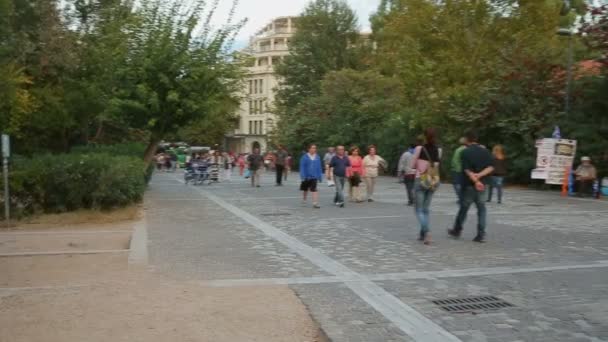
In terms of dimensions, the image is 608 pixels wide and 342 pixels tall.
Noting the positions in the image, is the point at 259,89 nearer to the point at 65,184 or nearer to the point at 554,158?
the point at 554,158

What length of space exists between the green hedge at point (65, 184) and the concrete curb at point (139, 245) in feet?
5.52

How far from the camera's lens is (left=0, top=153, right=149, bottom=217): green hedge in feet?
48.2

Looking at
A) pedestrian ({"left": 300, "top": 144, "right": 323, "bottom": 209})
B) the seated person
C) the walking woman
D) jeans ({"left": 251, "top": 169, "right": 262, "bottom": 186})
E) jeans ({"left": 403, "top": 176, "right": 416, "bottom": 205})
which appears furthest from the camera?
jeans ({"left": 251, "top": 169, "right": 262, "bottom": 186})

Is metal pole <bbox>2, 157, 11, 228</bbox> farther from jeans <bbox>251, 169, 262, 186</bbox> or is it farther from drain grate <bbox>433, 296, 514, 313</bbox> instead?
jeans <bbox>251, 169, 262, 186</bbox>

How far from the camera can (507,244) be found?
33.6 feet

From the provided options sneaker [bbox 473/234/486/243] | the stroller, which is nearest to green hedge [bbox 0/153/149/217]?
sneaker [bbox 473/234/486/243]

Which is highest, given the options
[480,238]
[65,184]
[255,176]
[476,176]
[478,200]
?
[476,176]

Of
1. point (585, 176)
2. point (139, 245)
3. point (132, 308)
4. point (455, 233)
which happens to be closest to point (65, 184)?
point (139, 245)

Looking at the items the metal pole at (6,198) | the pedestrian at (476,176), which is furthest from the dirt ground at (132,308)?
the metal pole at (6,198)

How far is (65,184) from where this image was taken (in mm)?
14844

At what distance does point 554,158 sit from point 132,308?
18.3 metres

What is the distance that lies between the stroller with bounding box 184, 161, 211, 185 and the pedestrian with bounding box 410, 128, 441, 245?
20114mm

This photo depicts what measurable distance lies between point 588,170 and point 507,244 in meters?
11.7

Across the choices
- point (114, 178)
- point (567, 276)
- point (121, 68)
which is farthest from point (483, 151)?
point (121, 68)
